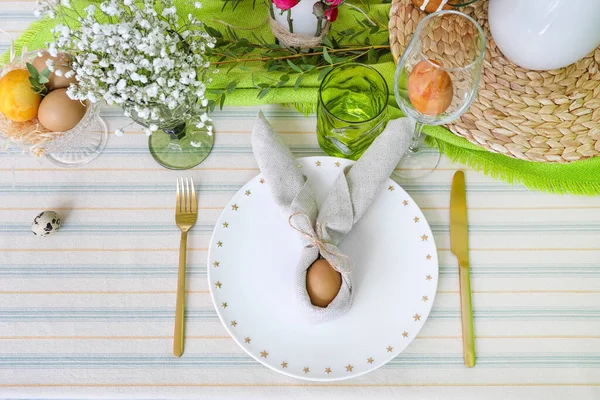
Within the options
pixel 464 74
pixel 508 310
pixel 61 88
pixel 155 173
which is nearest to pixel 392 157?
pixel 464 74

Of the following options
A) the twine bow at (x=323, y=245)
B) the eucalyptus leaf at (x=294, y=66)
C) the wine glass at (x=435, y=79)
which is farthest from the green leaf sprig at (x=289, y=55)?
the twine bow at (x=323, y=245)

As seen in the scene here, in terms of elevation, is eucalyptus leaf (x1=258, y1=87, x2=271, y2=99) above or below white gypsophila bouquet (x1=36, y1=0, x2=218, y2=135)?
below

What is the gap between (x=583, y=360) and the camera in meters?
0.68

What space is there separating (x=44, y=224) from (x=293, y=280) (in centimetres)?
38

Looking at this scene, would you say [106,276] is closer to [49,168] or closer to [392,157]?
[49,168]

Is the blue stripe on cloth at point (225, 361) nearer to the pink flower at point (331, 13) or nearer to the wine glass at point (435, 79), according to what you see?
the wine glass at point (435, 79)

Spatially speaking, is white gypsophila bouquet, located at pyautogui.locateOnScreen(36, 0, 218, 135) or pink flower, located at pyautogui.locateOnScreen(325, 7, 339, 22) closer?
white gypsophila bouquet, located at pyautogui.locateOnScreen(36, 0, 218, 135)

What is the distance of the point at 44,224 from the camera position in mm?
738

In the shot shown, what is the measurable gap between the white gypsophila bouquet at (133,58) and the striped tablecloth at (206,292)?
185 mm

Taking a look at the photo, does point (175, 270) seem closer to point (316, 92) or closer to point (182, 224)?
point (182, 224)

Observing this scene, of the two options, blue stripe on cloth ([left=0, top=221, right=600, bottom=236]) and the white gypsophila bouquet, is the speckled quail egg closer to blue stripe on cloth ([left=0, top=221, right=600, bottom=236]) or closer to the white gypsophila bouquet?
blue stripe on cloth ([left=0, top=221, right=600, bottom=236])

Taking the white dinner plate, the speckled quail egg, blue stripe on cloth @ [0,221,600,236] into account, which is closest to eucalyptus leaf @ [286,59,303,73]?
the white dinner plate

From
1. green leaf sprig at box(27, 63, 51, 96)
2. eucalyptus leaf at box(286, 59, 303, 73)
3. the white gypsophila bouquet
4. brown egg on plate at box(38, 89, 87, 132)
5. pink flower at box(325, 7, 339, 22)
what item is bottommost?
brown egg on plate at box(38, 89, 87, 132)

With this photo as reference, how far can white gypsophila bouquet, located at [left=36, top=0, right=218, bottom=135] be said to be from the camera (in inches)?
23.0
